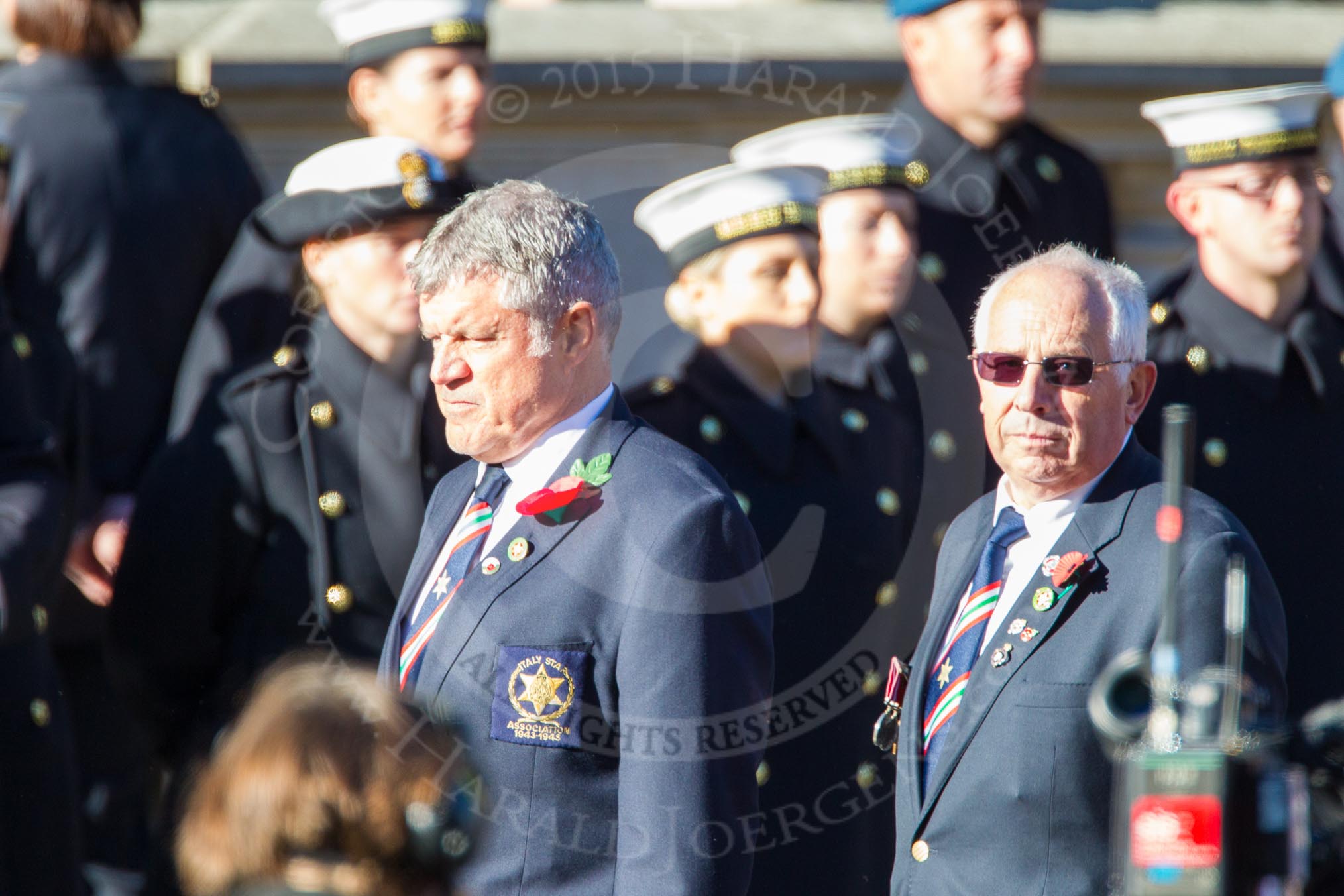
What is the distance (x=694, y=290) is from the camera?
4270 mm

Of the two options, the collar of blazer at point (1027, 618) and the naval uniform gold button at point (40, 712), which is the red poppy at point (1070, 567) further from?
the naval uniform gold button at point (40, 712)

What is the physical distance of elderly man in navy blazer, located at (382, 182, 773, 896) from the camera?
289cm

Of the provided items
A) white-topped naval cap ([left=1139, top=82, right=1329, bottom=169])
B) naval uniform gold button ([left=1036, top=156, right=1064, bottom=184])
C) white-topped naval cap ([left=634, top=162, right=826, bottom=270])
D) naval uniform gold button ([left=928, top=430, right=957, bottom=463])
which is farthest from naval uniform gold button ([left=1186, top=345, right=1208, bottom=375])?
white-topped naval cap ([left=634, top=162, right=826, bottom=270])

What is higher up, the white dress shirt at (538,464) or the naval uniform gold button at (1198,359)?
the naval uniform gold button at (1198,359)

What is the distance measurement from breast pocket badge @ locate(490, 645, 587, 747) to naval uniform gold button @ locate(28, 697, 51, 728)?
138cm

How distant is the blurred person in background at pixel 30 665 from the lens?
3879mm

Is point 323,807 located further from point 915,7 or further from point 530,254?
point 915,7

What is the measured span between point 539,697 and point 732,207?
1.62 metres

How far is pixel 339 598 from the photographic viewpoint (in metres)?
3.94

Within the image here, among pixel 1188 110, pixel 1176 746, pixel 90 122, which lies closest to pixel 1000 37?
pixel 1188 110

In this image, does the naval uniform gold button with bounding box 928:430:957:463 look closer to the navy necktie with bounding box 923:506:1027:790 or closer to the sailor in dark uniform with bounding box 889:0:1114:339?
the sailor in dark uniform with bounding box 889:0:1114:339

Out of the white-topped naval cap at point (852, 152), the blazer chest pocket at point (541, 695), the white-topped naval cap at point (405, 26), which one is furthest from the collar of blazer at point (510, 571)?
the white-topped naval cap at point (405, 26)

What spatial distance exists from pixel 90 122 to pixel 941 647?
247cm

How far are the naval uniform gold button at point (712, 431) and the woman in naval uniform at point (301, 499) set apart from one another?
54cm
